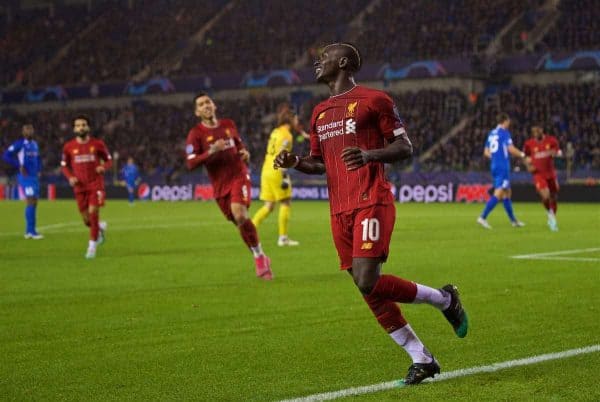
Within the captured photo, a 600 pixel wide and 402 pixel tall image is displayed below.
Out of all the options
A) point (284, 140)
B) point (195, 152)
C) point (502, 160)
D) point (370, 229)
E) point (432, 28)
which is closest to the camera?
point (370, 229)

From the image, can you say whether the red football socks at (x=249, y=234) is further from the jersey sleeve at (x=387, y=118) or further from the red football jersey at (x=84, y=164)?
the jersey sleeve at (x=387, y=118)

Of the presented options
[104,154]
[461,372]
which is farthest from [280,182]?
[461,372]

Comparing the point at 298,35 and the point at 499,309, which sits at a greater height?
the point at 298,35

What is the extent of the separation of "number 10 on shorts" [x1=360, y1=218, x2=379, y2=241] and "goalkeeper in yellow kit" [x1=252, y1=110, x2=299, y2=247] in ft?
36.9

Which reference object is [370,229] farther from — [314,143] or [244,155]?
[244,155]

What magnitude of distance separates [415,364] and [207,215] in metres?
23.4

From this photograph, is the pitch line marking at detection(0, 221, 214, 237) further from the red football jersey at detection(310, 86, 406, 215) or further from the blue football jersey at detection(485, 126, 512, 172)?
the red football jersey at detection(310, 86, 406, 215)

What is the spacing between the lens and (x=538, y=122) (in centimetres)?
4150

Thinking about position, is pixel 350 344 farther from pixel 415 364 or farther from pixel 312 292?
pixel 312 292

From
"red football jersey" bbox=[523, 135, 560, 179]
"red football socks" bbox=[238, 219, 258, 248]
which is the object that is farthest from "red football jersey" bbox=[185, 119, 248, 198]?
"red football jersey" bbox=[523, 135, 560, 179]

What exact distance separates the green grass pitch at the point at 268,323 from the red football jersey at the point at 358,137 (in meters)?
1.19

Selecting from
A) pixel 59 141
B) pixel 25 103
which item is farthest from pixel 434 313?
pixel 25 103

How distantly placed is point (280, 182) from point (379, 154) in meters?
12.0

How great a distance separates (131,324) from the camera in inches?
343
